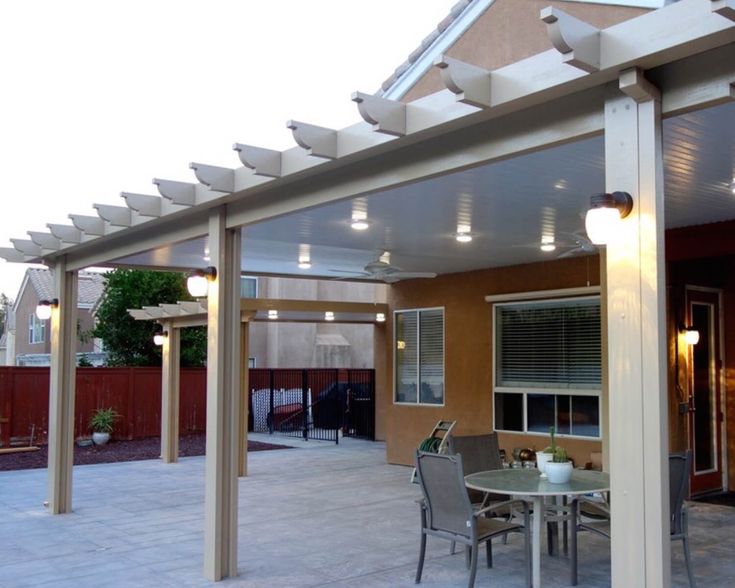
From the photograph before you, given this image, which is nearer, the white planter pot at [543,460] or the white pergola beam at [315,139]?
the white pergola beam at [315,139]

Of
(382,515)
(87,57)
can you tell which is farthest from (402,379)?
(87,57)

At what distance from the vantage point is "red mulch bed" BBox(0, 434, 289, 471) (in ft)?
42.4

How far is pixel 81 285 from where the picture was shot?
30.5 meters

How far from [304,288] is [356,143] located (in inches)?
710

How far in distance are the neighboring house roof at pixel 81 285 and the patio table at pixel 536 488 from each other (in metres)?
25.6

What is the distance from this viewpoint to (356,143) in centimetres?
464

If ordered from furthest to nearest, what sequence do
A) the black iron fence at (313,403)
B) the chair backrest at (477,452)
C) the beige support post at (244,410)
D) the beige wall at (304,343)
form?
1. the beige wall at (304,343)
2. the black iron fence at (313,403)
3. the beige support post at (244,410)
4. the chair backrest at (477,452)

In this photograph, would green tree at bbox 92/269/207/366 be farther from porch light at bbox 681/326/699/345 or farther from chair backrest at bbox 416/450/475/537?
chair backrest at bbox 416/450/475/537

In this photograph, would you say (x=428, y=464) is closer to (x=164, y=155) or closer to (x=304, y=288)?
(x=304, y=288)

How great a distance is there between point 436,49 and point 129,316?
1263 cm

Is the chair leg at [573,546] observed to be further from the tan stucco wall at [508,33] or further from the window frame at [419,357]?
the window frame at [419,357]

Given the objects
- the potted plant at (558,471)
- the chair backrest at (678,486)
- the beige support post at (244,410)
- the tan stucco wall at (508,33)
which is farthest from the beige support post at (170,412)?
the chair backrest at (678,486)

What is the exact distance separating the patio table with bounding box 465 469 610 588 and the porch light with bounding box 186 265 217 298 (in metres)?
2.53

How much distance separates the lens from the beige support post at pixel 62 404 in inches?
335
